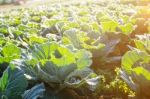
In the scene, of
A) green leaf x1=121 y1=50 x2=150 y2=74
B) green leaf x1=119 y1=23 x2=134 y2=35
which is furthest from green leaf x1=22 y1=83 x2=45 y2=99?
green leaf x1=119 y1=23 x2=134 y2=35

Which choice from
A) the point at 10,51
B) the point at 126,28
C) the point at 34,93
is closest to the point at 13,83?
the point at 34,93

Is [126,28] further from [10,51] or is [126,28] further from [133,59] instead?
[10,51]

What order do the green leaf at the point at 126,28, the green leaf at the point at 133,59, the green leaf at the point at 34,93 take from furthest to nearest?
the green leaf at the point at 126,28 < the green leaf at the point at 133,59 < the green leaf at the point at 34,93

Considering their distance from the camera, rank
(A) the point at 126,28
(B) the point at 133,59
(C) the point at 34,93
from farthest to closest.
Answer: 1. (A) the point at 126,28
2. (B) the point at 133,59
3. (C) the point at 34,93

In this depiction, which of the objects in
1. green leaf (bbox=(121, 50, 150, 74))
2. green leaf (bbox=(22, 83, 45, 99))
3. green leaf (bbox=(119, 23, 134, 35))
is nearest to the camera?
green leaf (bbox=(22, 83, 45, 99))

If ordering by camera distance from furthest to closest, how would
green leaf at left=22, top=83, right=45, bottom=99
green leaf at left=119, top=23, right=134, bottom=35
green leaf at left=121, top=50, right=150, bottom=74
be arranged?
1. green leaf at left=119, top=23, right=134, bottom=35
2. green leaf at left=121, top=50, right=150, bottom=74
3. green leaf at left=22, top=83, right=45, bottom=99

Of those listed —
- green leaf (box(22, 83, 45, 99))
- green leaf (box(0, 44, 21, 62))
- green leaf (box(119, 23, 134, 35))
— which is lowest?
green leaf (box(119, 23, 134, 35))

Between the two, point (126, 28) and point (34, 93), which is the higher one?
point (34, 93)

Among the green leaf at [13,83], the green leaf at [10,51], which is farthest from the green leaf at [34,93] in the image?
the green leaf at [10,51]

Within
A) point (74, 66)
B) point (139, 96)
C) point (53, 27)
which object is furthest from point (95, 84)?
point (53, 27)

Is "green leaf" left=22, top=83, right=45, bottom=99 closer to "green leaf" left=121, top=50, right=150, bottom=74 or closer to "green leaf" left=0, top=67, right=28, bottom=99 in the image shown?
"green leaf" left=0, top=67, right=28, bottom=99

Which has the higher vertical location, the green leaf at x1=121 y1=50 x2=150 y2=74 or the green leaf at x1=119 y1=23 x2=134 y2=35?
the green leaf at x1=121 y1=50 x2=150 y2=74

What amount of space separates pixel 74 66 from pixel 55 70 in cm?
18

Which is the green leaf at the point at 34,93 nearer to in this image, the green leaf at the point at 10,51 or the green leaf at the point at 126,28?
the green leaf at the point at 10,51
